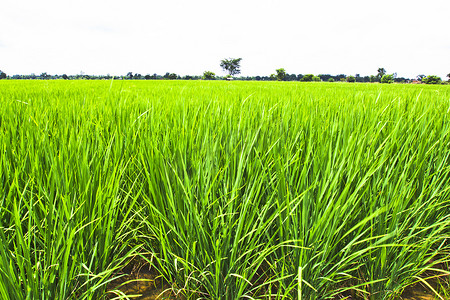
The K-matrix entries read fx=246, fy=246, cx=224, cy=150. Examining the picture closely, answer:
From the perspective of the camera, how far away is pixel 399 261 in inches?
28.1

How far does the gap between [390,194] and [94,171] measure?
0.97 m

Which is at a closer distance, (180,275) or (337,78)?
(180,275)

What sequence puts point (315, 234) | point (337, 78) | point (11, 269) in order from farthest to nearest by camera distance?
point (337, 78)
point (315, 234)
point (11, 269)

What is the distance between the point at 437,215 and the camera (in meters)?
0.89

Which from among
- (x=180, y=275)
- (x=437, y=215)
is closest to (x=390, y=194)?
(x=437, y=215)

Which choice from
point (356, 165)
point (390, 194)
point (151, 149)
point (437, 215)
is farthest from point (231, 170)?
point (437, 215)

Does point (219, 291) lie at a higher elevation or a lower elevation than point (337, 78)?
lower

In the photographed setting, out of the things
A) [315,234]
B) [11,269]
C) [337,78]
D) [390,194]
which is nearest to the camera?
[11,269]

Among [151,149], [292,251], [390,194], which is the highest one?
[151,149]

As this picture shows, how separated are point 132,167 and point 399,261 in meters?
0.96

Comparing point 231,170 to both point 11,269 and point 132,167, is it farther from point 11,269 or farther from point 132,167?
point 11,269

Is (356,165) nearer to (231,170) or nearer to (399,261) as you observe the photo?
(399,261)

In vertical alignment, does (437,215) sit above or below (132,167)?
below

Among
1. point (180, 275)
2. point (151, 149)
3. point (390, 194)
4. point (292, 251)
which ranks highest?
point (151, 149)
